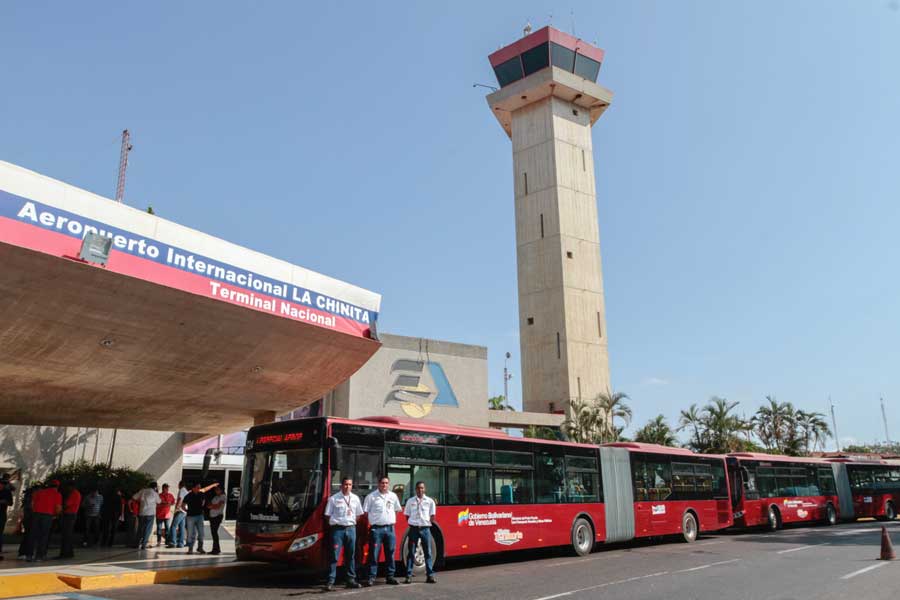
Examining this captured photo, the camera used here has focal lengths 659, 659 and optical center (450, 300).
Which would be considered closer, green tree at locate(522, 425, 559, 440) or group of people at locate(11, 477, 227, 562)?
group of people at locate(11, 477, 227, 562)

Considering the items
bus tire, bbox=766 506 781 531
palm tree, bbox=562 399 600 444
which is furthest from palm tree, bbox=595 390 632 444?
bus tire, bbox=766 506 781 531

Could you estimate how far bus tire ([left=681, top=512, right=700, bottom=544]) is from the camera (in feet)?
68.4

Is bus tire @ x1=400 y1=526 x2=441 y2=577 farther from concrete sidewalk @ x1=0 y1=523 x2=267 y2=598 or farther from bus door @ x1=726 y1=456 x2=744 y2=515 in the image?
bus door @ x1=726 y1=456 x2=744 y2=515

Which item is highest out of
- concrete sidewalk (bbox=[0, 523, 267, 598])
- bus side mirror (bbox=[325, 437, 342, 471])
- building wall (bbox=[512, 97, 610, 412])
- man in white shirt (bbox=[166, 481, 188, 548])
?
building wall (bbox=[512, 97, 610, 412])

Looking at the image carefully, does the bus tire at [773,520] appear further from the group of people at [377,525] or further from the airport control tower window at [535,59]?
the airport control tower window at [535,59]

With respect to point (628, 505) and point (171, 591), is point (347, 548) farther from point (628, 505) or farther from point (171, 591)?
point (628, 505)

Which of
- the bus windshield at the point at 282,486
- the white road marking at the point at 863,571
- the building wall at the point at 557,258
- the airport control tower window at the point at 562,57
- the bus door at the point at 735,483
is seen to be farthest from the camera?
the airport control tower window at the point at 562,57

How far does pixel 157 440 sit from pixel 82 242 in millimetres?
18806

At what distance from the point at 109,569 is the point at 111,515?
719cm

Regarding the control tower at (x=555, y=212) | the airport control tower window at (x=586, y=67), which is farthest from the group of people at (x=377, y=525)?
the airport control tower window at (x=586, y=67)

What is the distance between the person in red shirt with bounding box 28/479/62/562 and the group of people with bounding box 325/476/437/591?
6.89m

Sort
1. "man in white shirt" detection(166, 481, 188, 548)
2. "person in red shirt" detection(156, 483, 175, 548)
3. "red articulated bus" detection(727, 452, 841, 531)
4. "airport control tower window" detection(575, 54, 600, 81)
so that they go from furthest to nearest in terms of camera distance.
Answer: "airport control tower window" detection(575, 54, 600, 81), "red articulated bus" detection(727, 452, 841, 531), "person in red shirt" detection(156, 483, 175, 548), "man in white shirt" detection(166, 481, 188, 548)

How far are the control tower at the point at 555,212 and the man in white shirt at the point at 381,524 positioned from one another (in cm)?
4102

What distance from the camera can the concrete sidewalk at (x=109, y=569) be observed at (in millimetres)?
10648
